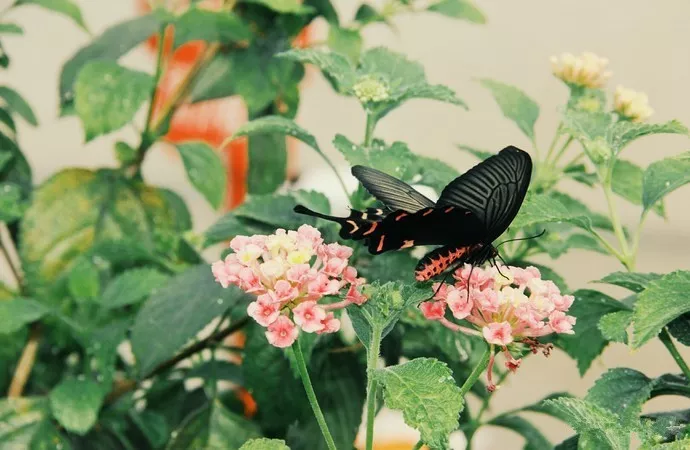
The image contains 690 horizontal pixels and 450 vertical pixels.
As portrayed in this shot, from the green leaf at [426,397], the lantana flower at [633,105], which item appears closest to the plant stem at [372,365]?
the green leaf at [426,397]

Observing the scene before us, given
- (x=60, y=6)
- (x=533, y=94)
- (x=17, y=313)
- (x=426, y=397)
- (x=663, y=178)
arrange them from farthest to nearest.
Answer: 1. (x=533, y=94)
2. (x=60, y=6)
3. (x=17, y=313)
4. (x=663, y=178)
5. (x=426, y=397)

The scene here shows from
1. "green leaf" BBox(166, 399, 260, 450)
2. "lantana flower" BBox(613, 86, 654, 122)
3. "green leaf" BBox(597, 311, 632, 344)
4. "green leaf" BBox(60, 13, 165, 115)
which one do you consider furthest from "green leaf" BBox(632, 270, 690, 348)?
"green leaf" BBox(60, 13, 165, 115)

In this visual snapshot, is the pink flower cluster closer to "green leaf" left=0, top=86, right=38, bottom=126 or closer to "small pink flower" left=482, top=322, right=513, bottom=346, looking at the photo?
"small pink flower" left=482, top=322, right=513, bottom=346

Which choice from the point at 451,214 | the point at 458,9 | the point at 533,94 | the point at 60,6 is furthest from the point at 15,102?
the point at 533,94

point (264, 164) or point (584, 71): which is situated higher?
point (584, 71)

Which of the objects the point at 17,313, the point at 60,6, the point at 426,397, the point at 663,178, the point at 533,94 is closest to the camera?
the point at 426,397

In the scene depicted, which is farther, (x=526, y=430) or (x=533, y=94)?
(x=533, y=94)

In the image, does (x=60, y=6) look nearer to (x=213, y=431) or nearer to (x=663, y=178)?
(x=213, y=431)
